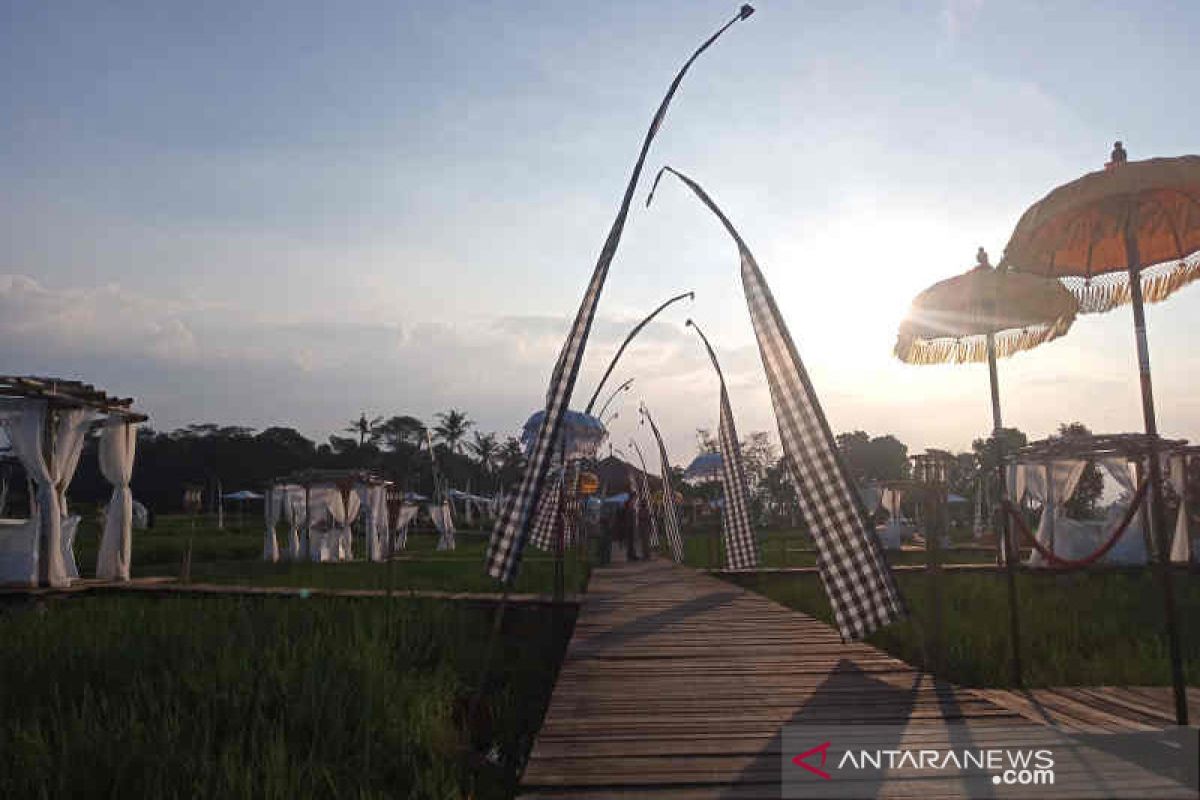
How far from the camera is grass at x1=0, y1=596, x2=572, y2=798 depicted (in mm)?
3988

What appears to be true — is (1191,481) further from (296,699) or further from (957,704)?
(296,699)

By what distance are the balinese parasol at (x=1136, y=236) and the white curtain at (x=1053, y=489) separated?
10.8 metres

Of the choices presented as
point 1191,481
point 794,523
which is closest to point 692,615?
point 1191,481

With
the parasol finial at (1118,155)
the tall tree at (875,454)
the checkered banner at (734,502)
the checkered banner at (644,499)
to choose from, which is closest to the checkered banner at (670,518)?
the checkered banner at (644,499)

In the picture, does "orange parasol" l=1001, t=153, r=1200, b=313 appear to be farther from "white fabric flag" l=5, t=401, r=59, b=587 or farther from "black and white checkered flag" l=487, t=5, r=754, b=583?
"white fabric flag" l=5, t=401, r=59, b=587

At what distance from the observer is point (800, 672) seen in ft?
18.0

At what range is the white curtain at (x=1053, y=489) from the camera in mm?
17000

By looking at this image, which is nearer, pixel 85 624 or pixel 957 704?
pixel 957 704

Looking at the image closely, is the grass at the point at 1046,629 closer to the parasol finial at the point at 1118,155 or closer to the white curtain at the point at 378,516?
the parasol finial at the point at 1118,155

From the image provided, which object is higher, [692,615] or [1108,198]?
[1108,198]

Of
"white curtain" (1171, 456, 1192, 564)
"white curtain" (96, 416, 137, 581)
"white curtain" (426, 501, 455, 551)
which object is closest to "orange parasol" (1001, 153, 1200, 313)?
"white curtain" (1171, 456, 1192, 564)

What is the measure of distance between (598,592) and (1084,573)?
9.13 meters

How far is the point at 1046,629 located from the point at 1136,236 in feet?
14.0

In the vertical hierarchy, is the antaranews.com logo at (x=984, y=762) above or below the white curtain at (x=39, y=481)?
A: below
